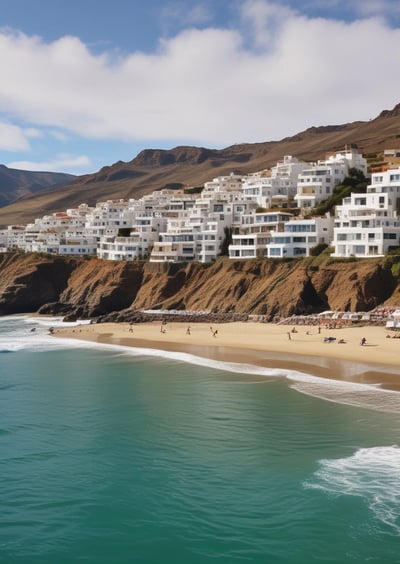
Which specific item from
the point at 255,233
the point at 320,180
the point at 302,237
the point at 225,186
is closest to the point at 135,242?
the point at 255,233

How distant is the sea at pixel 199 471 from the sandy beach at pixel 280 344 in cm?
323

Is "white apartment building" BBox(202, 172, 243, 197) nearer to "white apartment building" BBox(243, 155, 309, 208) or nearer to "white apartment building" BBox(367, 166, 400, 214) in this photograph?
"white apartment building" BBox(243, 155, 309, 208)

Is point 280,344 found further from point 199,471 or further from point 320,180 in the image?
point 320,180

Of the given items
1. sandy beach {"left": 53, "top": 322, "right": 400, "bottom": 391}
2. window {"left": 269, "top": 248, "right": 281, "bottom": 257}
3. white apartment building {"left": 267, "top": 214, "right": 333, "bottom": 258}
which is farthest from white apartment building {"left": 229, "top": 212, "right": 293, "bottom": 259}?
sandy beach {"left": 53, "top": 322, "right": 400, "bottom": 391}

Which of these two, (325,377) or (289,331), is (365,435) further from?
(289,331)

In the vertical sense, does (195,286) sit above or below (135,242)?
below

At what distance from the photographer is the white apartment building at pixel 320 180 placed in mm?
77562

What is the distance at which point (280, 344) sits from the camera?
154 feet

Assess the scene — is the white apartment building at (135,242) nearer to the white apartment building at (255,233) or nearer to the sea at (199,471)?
the white apartment building at (255,233)

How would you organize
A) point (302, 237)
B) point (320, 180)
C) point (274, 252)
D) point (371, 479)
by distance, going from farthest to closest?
point (320, 180), point (274, 252), point (302, 237), point (371, 479)

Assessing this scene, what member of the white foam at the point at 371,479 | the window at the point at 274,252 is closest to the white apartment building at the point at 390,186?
the window at the point at 274,252

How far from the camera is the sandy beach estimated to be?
1512 inches

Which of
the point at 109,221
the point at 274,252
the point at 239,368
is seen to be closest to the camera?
the point at 239,368

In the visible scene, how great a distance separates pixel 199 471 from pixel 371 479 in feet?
17.0
